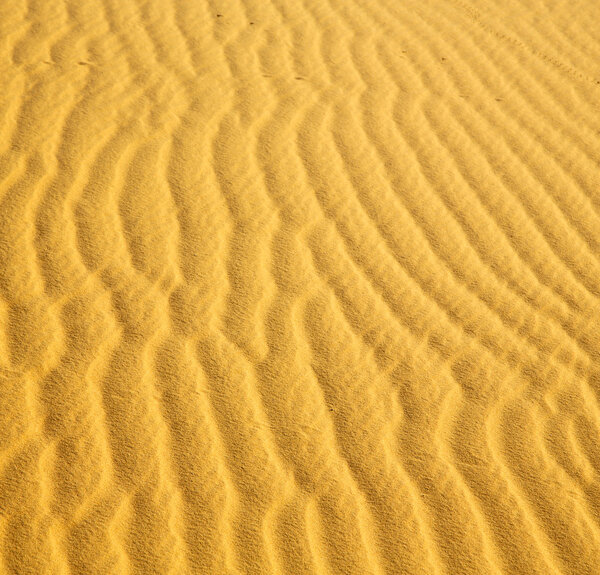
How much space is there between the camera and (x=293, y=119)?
3.54m

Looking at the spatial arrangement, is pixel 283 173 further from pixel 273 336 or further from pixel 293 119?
pixel 273 336

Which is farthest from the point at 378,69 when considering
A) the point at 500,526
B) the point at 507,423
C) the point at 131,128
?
the point at 500,526

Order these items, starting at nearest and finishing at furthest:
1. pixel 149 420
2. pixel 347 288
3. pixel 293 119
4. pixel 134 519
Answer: pixel 134 519 < pixel 149 420 < pixel 347 288 < pixel 293 119

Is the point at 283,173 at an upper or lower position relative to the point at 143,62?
lower

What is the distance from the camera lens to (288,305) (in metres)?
2.60

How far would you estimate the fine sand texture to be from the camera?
6.54 ft

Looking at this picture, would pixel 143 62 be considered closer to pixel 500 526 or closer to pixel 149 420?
pixel 149 420

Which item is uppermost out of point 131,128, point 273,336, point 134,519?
point 131,128

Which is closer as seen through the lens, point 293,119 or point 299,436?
point 299,436

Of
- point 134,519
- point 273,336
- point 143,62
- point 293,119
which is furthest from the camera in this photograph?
point 143,62

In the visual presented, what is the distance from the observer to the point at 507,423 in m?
2.29

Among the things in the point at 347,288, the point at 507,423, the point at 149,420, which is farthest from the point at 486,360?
the point at 149,420

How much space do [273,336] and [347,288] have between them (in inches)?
15.7

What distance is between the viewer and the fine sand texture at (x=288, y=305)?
1.99 meters
